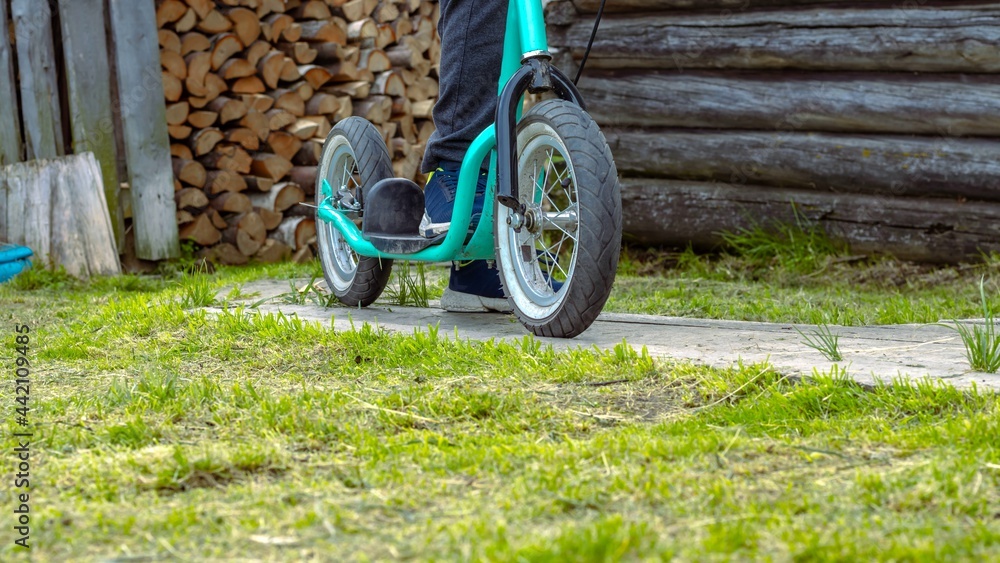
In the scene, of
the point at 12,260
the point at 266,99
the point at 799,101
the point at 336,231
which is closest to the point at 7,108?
the point at 12,260

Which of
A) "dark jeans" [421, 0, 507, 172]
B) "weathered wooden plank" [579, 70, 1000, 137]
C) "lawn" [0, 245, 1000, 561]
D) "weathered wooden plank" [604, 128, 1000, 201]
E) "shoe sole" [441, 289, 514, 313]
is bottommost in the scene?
"shoe sole" [441, 289, 514, 313]

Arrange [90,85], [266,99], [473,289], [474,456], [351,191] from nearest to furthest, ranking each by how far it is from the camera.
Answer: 1. [474,456]
2. [473,289]
3. [351,191]
4. [90,85]
5. [266,99]

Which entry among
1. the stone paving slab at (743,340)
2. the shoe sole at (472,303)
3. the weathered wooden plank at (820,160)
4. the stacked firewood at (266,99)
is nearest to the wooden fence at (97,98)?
the stacked firewood at (266,99)

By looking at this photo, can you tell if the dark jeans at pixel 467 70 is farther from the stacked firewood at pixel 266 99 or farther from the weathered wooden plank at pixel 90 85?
the stacked firewood at pixel 266 99

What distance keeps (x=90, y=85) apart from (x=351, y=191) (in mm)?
2170

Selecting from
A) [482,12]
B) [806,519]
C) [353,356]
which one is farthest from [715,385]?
[482,12]

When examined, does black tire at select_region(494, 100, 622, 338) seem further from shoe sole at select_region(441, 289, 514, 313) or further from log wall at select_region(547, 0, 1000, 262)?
log wall at select_region(547, 0, 1000, 262)

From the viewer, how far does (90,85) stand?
509cm

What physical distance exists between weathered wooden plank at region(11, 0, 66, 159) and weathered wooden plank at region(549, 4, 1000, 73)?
8.08 feet

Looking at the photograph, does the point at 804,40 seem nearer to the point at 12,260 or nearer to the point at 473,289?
the point at 473,289

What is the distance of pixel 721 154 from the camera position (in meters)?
5.08

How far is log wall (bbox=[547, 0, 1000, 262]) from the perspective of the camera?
4.50 meters

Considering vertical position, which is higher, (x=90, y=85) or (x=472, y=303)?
(x=90, y=85)

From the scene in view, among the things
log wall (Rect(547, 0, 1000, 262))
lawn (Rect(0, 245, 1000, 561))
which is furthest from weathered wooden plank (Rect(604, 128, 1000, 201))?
lawn (Rect(0, 245, 1000, 561))
